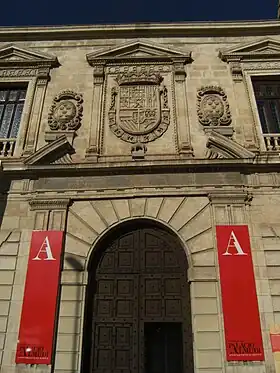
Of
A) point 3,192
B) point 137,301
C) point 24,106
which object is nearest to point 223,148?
point 137,301

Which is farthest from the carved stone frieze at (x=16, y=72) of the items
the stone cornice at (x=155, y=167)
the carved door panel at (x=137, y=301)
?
the carved door panel at (x=137, y=301)

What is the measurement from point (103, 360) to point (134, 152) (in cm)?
540

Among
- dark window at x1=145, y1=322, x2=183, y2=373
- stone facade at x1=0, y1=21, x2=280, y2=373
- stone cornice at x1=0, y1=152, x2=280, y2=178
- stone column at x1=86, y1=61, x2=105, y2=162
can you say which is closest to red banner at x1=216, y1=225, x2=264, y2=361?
stone facade at x1=0, y1=21, x2=280, y2=373

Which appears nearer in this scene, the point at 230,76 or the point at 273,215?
the point at 273,215

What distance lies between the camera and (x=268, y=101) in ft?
40.7

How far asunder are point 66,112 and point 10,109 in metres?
2.03

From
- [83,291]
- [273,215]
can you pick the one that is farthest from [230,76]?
[83,291]

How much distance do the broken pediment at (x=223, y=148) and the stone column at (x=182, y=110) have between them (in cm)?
58

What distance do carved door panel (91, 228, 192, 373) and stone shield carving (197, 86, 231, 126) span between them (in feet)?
12.6

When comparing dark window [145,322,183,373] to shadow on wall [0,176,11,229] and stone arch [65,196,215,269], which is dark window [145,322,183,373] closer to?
stone arch [65,196,215,269]

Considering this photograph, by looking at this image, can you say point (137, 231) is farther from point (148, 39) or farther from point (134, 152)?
point (148, 39)

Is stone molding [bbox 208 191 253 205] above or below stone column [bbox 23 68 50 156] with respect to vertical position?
below

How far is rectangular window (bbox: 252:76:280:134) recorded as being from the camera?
11.9m

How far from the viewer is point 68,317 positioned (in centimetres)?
891
